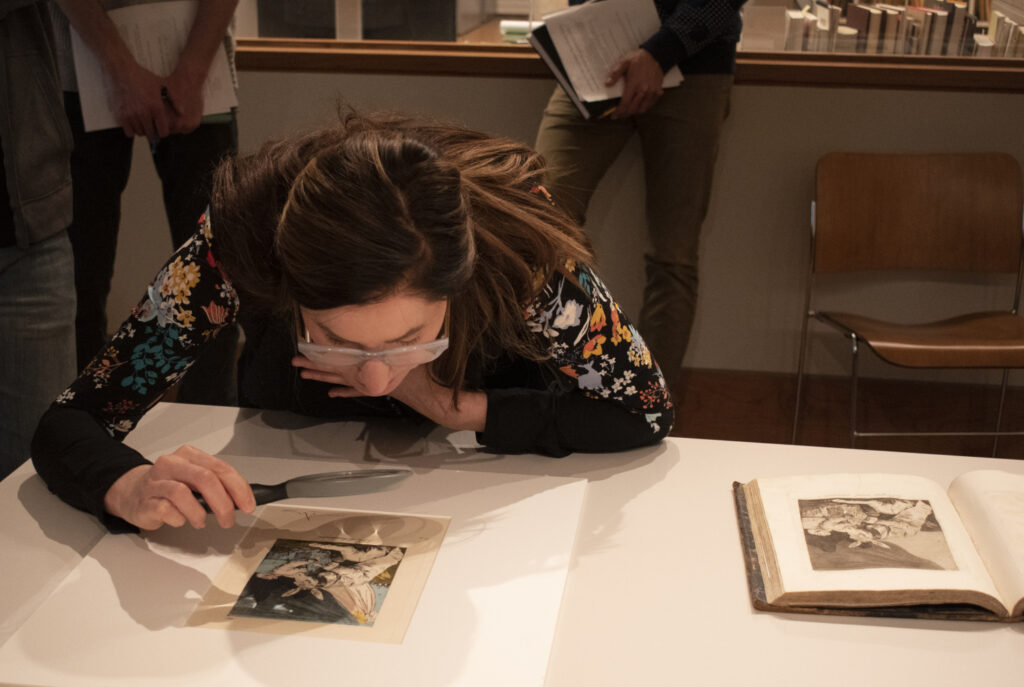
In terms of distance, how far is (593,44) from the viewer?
246 centimetres

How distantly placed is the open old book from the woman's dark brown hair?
0.37m

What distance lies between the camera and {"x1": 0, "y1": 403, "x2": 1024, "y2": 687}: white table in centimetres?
93

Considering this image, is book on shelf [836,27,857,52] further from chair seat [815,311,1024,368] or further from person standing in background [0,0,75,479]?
person standing in background [0,0,75,479]

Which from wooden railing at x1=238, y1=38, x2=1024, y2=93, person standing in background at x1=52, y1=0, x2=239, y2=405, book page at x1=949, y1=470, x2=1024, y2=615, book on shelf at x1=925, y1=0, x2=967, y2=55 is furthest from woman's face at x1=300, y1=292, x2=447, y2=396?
book on shelf at x1=925, y1=0, x2=967, y2=55

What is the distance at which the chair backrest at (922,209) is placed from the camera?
2.59m

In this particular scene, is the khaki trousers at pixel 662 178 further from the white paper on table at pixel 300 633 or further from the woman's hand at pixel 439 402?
the white paper on table at pixel 300 633

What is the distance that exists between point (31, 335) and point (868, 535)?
1.24 meters

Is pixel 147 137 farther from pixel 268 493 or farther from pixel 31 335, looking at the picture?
pixel 268 493

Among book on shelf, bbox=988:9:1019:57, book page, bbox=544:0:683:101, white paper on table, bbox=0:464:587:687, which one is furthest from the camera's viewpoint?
book on shelf, bbox=988:9:1019:57

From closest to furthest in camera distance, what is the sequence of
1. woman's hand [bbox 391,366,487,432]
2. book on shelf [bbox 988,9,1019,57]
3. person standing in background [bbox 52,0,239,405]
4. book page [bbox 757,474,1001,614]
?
book page [bbox 757,474,1001,614]
woman's hand [bbox 391,366,487,432]
person standing in background [bbox 52,0,239,405]
book on shelf [bbox 988,9,1019,57]

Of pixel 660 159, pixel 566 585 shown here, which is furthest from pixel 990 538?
pixel 660 159

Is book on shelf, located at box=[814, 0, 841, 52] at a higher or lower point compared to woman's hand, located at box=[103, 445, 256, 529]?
higher

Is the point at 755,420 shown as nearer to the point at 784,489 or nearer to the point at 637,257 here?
the point at 637,257

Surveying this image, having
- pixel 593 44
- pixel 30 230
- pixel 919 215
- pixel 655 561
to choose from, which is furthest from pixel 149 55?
pixel 919 215
